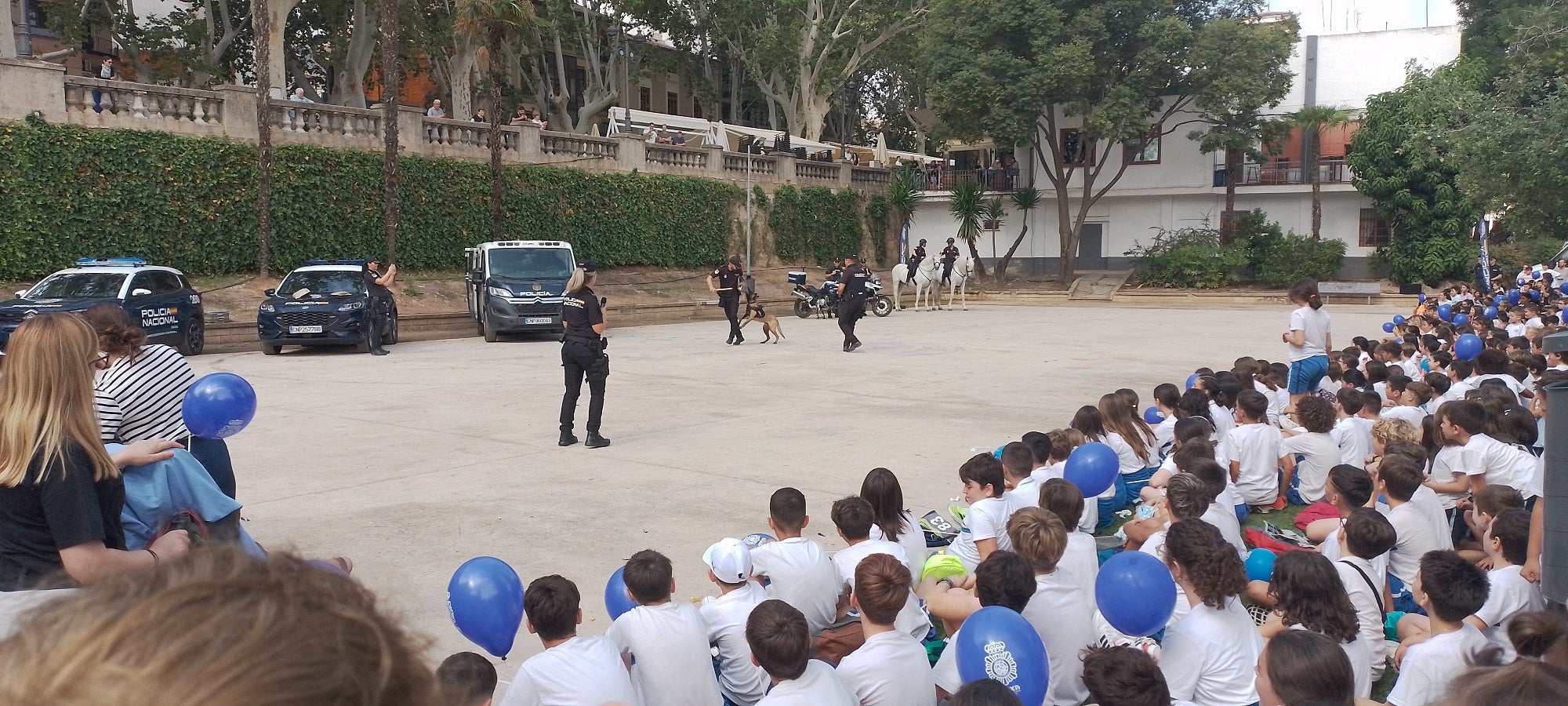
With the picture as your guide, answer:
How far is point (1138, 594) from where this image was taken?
4.35 meters

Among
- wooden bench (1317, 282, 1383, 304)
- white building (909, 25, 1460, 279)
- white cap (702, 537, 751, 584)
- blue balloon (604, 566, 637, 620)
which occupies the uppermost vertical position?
white building (909, 25, 1460, 279)

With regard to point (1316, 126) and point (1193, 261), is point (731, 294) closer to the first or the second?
point (1193, 261)

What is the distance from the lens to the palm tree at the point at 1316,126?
40.8m

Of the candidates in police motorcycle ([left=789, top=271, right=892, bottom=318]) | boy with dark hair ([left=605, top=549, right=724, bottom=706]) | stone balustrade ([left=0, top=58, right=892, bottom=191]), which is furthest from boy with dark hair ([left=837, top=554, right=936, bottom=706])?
police motorcycle ([left=789, top=271, right=892, bottom=318])

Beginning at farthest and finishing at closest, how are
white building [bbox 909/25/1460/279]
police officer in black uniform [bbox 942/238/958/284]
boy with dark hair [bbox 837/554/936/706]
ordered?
white building [bbox 909/25/1460/279], police officer in black uniform [bbox 942/238/958/284], boy with dark hair [bbox 837/554/936/706]

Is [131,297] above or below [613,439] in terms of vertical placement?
above

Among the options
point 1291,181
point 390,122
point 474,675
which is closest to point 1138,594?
point 474,675

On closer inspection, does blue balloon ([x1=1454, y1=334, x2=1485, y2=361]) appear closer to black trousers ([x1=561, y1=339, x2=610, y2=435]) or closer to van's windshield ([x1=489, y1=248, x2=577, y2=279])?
black trousers ([x1=561, y1=339, x2=610, y2=435])

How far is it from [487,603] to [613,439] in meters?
6.91

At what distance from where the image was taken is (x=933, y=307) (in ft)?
110

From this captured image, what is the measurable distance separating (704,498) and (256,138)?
20.8 meters

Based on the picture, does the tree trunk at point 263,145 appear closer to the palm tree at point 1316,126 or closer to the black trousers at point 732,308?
the black trousers at point 732,308

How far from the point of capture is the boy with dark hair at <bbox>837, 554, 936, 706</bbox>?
4.04m

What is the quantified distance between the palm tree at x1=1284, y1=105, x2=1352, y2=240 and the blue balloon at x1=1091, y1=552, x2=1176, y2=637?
134 ft
